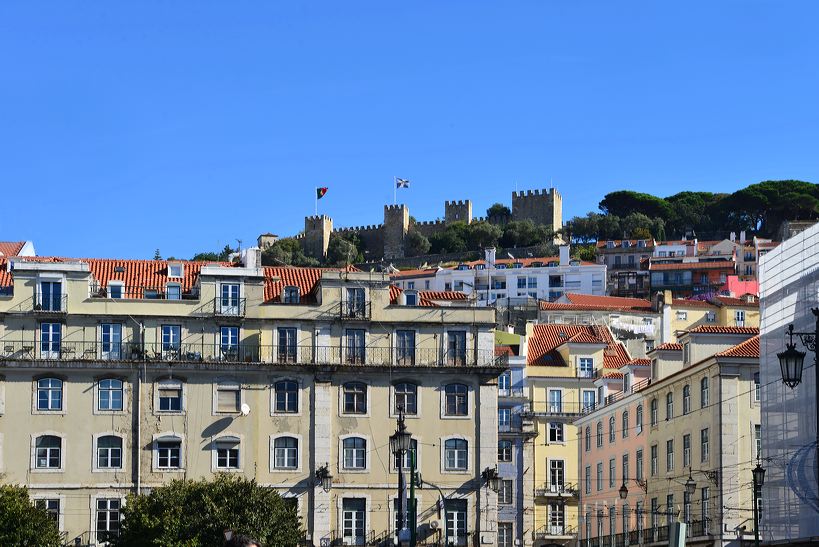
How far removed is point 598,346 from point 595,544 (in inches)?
637

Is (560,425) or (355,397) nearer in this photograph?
(355,397)

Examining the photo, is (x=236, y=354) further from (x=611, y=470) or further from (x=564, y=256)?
(x=564, y=256)

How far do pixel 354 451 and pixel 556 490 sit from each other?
2920 centimetres

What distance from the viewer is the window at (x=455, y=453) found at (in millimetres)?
70000

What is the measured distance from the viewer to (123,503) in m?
67.1

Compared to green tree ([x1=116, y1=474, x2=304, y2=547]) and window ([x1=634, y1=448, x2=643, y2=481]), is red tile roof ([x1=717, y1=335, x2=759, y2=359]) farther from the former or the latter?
green tree ([x1=116, y1=474, x2=304, y2=547])

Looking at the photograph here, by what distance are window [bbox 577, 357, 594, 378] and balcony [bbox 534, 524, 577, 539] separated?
28.5 feet

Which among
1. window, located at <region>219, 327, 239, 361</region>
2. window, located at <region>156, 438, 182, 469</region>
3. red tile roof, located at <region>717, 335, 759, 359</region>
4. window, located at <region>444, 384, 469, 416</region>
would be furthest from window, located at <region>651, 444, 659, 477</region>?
window, located at <region>156, 438, 182, 469</region>

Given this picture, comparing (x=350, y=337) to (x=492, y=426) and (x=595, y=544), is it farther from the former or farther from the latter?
(x=595, y=544)

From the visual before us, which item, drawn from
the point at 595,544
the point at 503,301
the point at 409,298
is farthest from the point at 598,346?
the point at 503,301

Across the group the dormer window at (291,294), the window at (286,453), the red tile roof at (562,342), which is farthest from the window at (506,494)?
the dormer window at (291,294)

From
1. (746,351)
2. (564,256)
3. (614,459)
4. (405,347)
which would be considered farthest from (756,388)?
(564,256)

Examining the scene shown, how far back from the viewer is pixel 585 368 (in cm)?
9819

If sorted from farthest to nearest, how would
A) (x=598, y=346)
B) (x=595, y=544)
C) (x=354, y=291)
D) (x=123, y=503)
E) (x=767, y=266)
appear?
(x=598, y=346) < (x=595, y=544) < (x=354, y=291) < (x=123, y=503) < (x=767, y=266)
